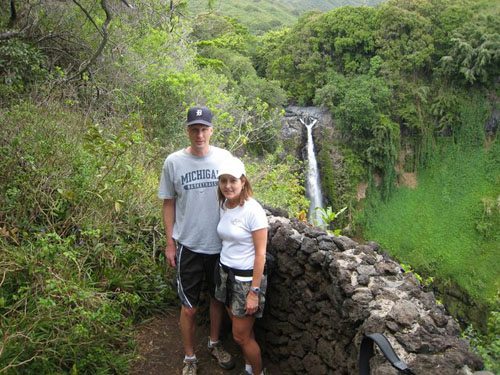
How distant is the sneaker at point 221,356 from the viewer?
3527mm

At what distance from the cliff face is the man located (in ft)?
2.26

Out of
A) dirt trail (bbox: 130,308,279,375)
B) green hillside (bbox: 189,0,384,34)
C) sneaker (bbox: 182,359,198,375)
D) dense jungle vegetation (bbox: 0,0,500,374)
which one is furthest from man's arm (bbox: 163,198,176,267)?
green hillside (bbox: 189,0,384,34)

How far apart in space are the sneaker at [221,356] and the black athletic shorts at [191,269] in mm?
635

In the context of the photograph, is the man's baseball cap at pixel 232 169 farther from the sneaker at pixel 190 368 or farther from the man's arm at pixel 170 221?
the sneaker at pixel 190 368

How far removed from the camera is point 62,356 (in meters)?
3.00

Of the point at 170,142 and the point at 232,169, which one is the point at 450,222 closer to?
the point at 170,142

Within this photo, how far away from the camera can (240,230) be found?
9.31 ft

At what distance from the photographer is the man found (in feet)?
9.82

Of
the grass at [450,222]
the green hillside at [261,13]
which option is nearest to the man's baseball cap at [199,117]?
the grass at [450,222]

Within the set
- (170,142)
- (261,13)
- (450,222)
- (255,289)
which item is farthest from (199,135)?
(261,13)

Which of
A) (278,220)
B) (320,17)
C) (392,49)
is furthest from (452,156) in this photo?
(278,220)

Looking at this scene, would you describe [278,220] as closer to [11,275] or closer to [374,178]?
[11,275]

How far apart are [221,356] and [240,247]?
1232mm

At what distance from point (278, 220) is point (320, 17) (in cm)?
2695
